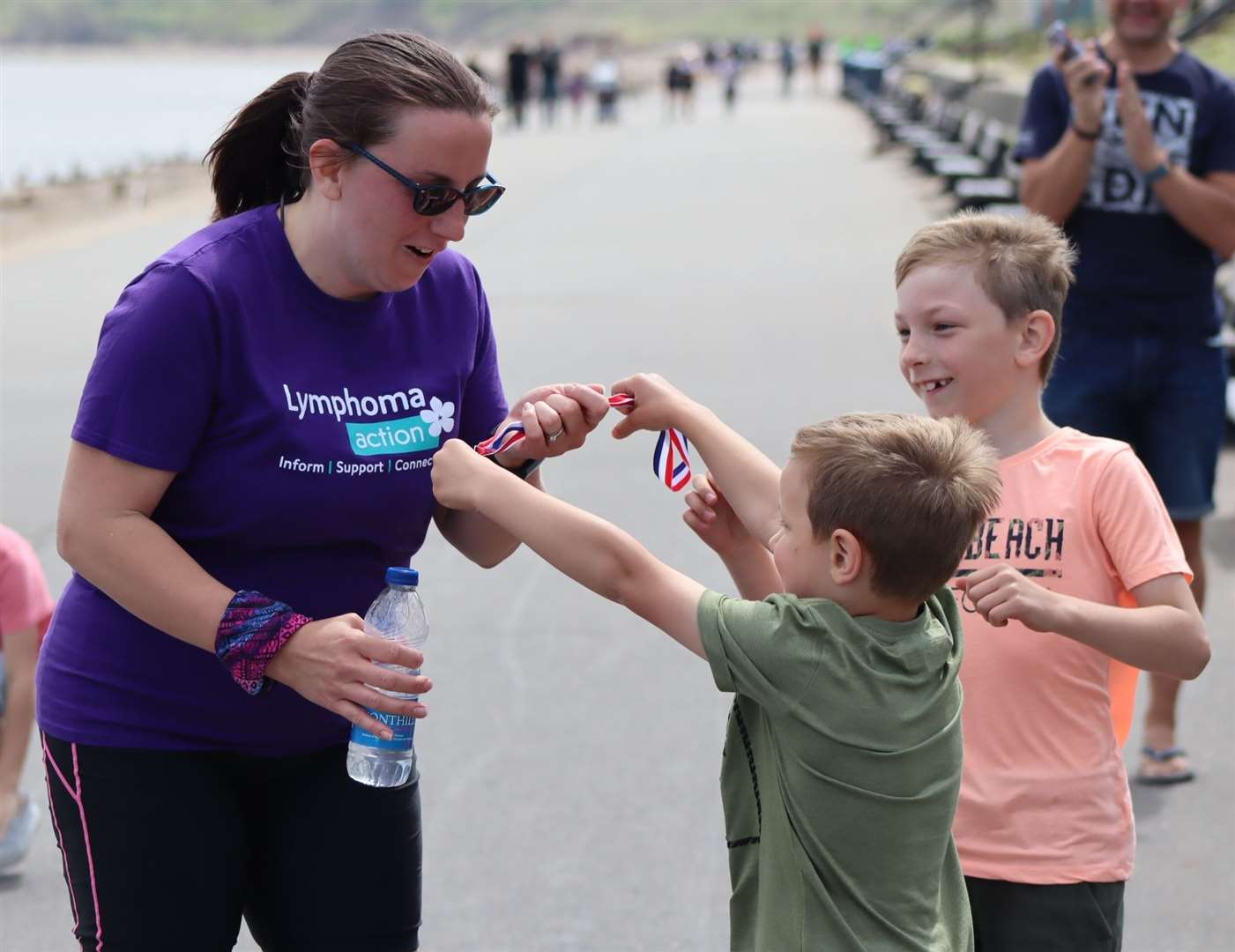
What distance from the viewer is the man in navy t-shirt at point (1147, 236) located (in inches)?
178

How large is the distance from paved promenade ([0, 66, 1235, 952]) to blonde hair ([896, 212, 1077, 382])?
4.69 feet

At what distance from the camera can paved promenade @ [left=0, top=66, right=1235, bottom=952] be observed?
4434mm

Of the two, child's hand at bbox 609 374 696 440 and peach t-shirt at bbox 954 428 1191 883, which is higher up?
child's hand at bbox 609 374 696 440

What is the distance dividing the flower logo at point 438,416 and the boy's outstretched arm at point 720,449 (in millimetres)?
273

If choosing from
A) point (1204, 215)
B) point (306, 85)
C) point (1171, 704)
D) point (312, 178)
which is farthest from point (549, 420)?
point (1171, 704)

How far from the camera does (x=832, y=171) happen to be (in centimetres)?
2500

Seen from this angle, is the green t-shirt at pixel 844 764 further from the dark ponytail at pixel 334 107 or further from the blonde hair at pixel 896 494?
the dark ponytail at pixel 334 107

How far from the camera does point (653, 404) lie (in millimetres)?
2779

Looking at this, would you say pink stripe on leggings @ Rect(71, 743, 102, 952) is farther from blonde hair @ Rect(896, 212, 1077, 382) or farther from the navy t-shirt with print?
the navy t-shirt with print

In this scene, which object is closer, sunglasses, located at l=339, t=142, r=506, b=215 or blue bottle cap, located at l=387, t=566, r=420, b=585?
sunglasses, located at l=339, t=142, r=506, b=215

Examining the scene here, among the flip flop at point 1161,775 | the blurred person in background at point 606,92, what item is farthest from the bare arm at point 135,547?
the blurred person in background at point 606,92

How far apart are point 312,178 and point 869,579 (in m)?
1.08

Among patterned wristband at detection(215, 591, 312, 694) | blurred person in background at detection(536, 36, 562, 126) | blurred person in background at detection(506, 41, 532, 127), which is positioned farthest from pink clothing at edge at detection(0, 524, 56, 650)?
blurred person in background at detection(536, 36, 562, 126)

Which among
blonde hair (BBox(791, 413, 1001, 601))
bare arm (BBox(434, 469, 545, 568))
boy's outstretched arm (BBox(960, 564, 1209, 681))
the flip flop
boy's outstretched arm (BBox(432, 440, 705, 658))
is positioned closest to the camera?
blonde hair (BBox(791, 413, 1001, 601))
